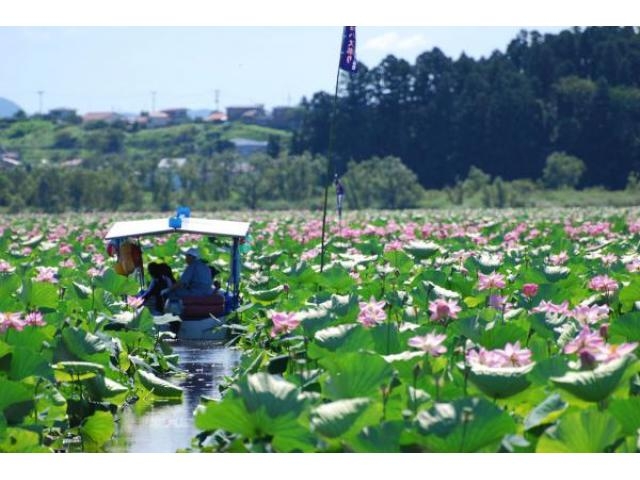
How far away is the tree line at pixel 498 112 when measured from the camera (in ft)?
215

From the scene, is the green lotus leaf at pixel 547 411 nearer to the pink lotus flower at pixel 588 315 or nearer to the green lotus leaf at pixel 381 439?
the green lotus leaf at pixel 381 439

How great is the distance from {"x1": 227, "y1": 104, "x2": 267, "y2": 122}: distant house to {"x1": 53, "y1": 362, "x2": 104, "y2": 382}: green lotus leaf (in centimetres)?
13239

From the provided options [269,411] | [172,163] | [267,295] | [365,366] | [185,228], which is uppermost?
[185,228]

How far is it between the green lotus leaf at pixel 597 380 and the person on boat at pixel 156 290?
7.29 metres

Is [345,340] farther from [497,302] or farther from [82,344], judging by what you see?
[497,302]

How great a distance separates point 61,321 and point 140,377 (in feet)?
2.05

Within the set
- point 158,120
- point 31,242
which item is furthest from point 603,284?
point 158,120

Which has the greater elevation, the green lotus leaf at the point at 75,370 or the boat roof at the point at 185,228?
the boat roof at the point at 185,228

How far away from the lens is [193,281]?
12.5 metres

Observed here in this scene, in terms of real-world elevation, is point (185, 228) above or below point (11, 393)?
above

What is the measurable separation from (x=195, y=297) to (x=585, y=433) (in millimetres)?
7552

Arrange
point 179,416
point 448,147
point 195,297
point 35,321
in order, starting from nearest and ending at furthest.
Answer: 1. point 35,321
2. point 179,416
3. point 195,297
4. point 448,147

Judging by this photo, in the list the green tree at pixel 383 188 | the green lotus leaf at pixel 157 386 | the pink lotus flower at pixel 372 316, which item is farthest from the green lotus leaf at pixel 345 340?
the green tree at pixel 383 188

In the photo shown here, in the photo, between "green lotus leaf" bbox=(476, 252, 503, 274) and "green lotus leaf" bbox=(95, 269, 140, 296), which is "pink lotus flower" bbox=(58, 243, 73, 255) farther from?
"green lotus leaf" bbox=(476, 252, 503, 274)
